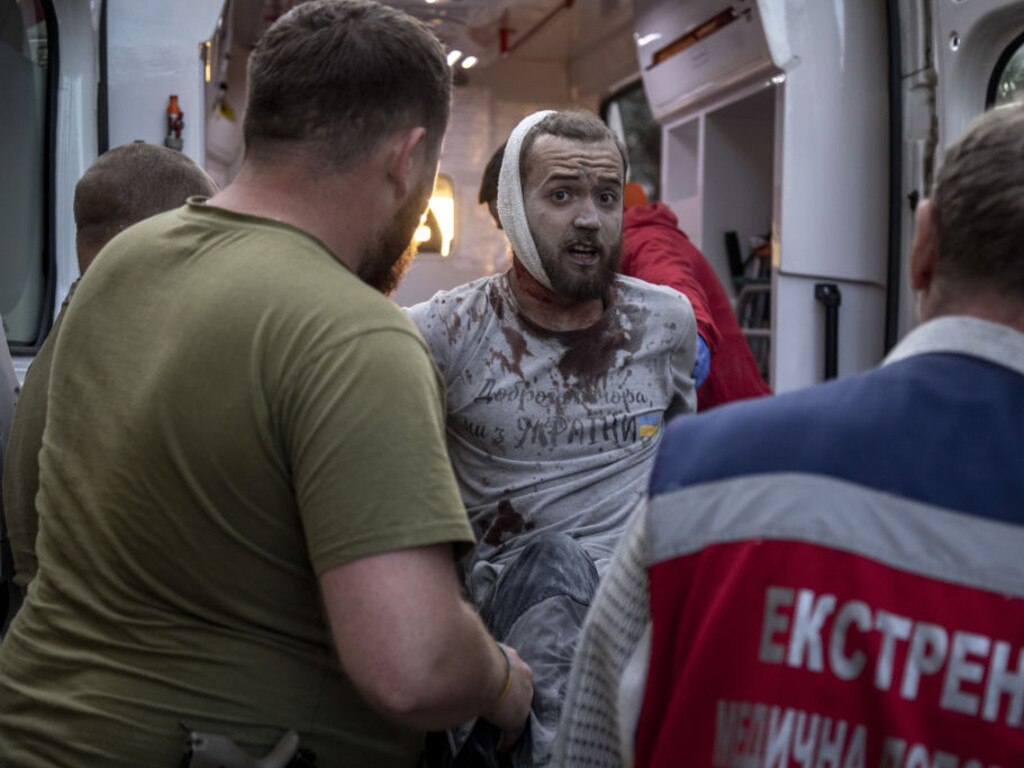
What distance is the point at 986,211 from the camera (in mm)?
1281

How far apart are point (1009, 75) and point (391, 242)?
284 centimetres

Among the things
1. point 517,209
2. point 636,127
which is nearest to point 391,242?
point 517,209

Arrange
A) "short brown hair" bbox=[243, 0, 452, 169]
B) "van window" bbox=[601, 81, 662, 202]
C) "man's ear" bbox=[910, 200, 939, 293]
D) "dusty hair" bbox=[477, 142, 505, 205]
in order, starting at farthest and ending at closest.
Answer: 1. "van window" bbox=[601, 81, 662, 202]
2. "dusty hair" bbox=[477, 142, 505, 205]
3. "short brown hair" bbox=[243, 0, 452, 169]
4. "man's ear" bbox=[910, 200, 939, 293]

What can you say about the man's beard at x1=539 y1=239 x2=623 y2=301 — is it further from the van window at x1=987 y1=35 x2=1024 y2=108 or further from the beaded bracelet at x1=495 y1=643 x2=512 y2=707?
the van window at x1=987 y1=35 x2=1024 y2=108

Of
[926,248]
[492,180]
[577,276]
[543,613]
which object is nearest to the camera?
[926,248]

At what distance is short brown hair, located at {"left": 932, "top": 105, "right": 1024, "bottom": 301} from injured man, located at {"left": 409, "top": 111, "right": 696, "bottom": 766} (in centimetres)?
131

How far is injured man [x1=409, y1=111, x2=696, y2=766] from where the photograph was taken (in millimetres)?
2805

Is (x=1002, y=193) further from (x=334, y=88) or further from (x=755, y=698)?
(x=334, y=88)

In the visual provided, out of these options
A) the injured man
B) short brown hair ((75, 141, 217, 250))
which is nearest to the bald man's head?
short brown hair ((75, 141, 217, 250))

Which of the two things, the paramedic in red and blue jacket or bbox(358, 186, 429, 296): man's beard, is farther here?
bbox(358, 186, 429, 296): man's beard

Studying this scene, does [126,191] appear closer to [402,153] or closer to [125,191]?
[125,191]

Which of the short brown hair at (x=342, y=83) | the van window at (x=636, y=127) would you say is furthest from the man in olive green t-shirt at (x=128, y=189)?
the van window at (x=636, y=127)

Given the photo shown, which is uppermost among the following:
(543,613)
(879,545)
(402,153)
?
(402,153)

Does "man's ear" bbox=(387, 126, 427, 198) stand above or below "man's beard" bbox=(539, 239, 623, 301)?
above
